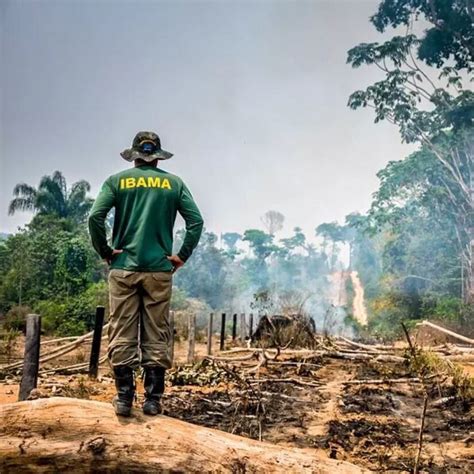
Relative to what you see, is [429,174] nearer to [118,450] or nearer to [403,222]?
[403,222]

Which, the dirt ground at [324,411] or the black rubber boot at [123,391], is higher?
the black rubber boot at [123,391]

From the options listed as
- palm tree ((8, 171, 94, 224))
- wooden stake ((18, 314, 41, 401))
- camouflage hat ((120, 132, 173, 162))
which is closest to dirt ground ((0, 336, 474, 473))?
wooden stake ((18, 314, 41, 401))

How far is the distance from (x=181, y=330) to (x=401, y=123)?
53.6 ft

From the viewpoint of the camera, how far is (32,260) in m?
23.0

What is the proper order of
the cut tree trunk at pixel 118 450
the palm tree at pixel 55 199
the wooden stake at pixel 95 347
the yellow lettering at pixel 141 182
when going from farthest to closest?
the palm tree at pixel 55 199, the wooden stake at pixel 95 347, the yellow lettering at pixel 141 182, the cut tree trunk at pixel 118 450

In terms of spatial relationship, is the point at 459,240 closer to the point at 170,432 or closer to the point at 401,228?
the point at 401,228

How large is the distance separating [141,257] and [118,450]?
1.16m

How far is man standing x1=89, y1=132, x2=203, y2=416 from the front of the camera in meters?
→ 3.17

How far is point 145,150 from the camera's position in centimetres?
340

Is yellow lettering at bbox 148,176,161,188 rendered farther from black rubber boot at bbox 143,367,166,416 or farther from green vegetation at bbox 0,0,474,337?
green vegetation at bbox 0,0,474,337

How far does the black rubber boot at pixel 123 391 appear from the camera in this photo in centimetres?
302

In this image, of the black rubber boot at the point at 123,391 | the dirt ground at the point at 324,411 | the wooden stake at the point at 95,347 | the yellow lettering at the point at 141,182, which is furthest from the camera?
the wooden stake at the point at 95,347

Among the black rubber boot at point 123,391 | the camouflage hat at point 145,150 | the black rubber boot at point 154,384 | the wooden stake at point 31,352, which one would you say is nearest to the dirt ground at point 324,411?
the wooden stake at point 31,352

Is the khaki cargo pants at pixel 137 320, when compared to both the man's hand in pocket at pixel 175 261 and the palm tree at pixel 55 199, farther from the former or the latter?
the palm tree at pixel 55 199
